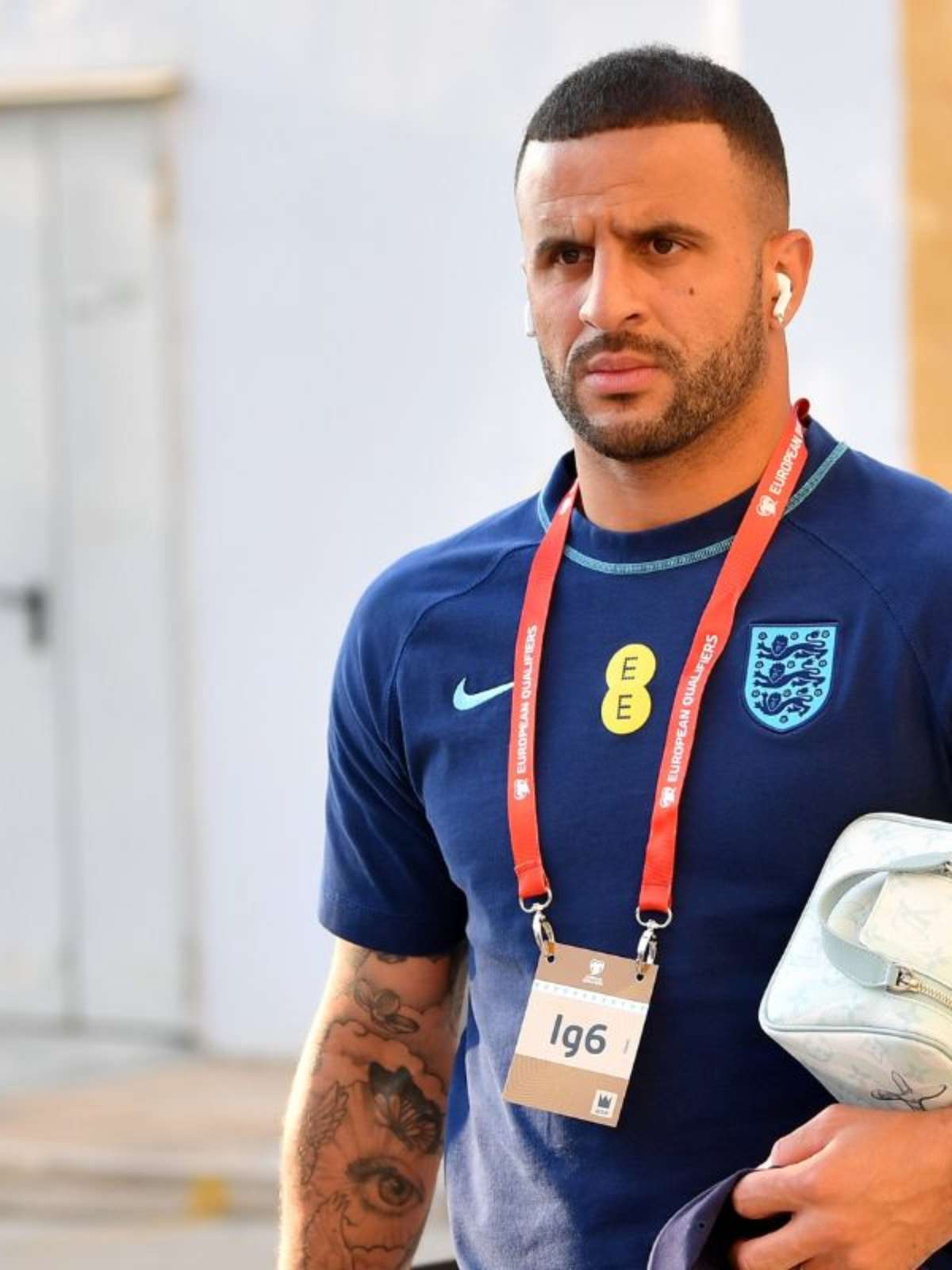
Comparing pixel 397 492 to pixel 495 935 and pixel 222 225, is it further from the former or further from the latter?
pixel 495 935

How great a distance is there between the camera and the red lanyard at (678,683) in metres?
2.34

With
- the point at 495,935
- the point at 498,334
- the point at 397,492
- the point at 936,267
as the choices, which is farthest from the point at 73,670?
the point at 495,935

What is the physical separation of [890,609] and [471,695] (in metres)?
0.48

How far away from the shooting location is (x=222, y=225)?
25.4 feet

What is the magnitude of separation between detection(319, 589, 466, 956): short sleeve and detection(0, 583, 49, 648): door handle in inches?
216

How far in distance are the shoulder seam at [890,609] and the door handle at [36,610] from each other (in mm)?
5977

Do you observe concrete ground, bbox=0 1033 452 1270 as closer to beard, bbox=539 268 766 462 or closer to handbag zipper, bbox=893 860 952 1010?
beard, bbox=539 268 766 462

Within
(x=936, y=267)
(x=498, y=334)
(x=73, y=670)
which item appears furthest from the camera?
(x=73, y=670)

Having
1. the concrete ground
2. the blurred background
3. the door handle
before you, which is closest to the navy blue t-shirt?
the concrete ground

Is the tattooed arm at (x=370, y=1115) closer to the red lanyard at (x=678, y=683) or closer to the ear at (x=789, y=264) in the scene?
the red lanyard at (x=678, y=683)

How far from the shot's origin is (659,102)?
2459 millimetres

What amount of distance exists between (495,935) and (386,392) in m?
5.17

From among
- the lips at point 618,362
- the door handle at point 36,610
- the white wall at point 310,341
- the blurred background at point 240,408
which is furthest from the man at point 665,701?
the door handle at point 36,610

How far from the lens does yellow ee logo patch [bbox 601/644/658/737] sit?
2.42m
